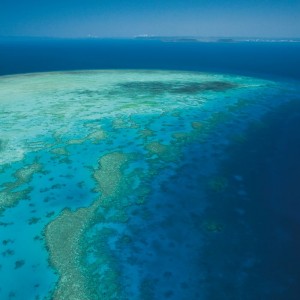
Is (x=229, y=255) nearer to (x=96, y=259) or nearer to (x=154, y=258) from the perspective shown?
(x=154, y=258)

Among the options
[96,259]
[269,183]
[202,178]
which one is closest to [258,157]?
[269,183]

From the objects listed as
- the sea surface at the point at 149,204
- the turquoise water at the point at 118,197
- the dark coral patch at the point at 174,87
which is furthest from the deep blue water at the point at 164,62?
the sea surface at the point at 149,204

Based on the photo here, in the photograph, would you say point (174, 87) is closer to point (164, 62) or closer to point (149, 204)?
point (149, 204)

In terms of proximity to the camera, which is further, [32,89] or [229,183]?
[32,89]

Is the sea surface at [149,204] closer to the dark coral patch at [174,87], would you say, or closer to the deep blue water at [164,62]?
the dark coral patch at [174,87]

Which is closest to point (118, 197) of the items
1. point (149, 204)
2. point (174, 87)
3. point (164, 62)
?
point (149, 204)
